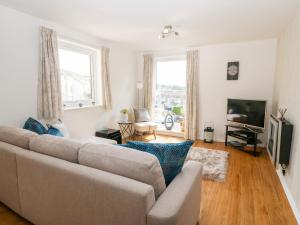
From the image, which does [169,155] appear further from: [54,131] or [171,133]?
[171,133]

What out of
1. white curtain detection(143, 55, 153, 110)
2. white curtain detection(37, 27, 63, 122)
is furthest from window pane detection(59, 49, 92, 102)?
white curtain detection(143, 55, 153, 110)

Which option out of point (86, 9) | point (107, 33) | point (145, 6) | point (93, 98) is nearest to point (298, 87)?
point (145, 6)

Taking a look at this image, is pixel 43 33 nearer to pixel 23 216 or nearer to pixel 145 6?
pixel 145 6

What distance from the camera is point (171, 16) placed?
9.09 feet

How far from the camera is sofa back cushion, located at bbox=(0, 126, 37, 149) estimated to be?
1.79 m

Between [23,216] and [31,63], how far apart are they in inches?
84.4

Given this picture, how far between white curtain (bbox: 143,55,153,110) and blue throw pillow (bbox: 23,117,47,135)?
10.3 ft

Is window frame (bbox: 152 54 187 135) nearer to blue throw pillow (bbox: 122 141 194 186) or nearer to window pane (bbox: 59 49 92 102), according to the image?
window pane (bbox: 59 49 92 102)

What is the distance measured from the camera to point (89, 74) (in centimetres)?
406

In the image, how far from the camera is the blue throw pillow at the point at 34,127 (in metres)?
2.54

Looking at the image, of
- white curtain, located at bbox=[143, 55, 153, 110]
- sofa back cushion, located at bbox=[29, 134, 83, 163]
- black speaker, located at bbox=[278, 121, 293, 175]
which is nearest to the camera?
sofa back cushion, located at bbox=[29, 134, 83, 163]

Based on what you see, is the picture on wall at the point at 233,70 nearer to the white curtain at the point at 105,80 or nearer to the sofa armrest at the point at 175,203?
the white curtain at the point at 105,80

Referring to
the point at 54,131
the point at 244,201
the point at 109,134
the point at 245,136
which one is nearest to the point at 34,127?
the point at 54,131

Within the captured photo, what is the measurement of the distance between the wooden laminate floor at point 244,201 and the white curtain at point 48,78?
→ 4.74 ft
